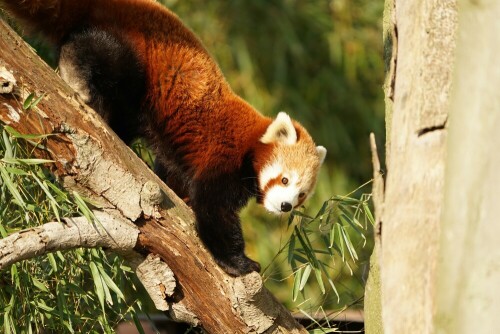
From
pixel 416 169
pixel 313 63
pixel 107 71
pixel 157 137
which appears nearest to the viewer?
pixel 416 169

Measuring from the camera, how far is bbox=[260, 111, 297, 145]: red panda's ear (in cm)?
355

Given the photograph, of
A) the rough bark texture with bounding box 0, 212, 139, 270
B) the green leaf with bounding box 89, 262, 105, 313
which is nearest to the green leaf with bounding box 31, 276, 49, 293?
the green leaf with bounding box 89, 262, 105, 313

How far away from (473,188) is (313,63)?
474cm

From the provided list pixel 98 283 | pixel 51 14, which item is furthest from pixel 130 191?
pixel 51 14

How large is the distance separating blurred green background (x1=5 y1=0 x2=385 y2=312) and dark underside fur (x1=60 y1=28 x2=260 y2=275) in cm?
265

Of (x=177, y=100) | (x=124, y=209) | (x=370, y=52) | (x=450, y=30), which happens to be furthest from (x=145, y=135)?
(x=370, y=52)

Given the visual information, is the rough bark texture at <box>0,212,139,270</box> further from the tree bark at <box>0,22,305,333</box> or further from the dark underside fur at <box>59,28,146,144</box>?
the dark underside fur at <box>59,28,146,144</box>

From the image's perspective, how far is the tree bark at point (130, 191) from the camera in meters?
2.46

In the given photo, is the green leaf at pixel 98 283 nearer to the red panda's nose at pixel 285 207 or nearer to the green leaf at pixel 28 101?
the green leaf at pixel 28 101

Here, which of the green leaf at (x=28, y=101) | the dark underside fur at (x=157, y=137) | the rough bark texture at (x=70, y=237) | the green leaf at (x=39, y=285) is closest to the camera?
the rough bark texture at (x=70, y=237)

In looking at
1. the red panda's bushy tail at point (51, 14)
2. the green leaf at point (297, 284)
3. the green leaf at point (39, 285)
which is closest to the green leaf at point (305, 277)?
the green leaf at point (297, 284)

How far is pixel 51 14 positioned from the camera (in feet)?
9.46

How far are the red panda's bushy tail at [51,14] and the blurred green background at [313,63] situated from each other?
3110 millimetres

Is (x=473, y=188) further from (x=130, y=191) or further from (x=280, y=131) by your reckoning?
(x=280, y=131)
